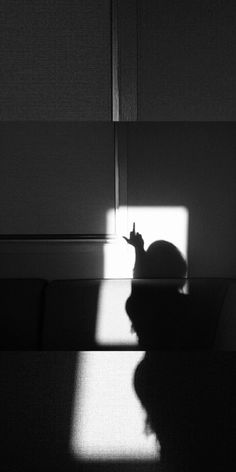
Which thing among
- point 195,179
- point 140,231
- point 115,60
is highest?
point 115,60

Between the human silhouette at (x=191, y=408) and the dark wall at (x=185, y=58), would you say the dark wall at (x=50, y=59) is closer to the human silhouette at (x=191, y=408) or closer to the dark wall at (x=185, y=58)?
the dark wall at (x=185, y=58)

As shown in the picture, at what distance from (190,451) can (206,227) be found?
54.0 inches

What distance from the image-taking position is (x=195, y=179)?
6.79 feet

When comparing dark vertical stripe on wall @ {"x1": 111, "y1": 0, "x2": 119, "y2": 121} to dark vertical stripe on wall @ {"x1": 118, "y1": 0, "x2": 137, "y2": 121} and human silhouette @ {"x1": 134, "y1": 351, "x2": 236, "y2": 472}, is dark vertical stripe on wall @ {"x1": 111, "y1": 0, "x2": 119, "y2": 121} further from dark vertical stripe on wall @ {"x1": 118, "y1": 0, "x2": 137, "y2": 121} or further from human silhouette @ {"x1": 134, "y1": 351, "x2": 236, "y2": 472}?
human silhouette @ {"x1": 134, "y1": 351, "x2": 236, "y2": 472}

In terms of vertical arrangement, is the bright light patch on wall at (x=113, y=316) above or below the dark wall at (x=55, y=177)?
below

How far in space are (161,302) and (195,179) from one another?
50 cm

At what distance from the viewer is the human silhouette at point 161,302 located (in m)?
1.85

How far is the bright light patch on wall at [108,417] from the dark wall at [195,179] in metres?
1.11

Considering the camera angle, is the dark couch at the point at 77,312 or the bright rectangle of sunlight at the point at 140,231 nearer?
the dark couch at the point at 77,312

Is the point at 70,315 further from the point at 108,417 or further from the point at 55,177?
the point at 108,417

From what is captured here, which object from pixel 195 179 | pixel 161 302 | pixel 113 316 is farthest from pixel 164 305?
pixel 195 179

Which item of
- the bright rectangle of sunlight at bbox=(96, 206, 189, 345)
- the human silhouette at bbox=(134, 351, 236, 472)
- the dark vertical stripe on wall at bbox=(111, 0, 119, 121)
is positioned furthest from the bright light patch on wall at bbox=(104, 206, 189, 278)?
the human silhouette at bbox=(134, 351, 236, 472)

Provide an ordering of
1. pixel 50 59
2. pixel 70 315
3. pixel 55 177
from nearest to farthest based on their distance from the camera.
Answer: pixel 50 59 < pixel 70 315 < pixel 55 177

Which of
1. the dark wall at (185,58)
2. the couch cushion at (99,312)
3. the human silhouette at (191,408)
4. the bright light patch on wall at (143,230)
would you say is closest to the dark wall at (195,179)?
the bright light patch on wall at (143,230)
